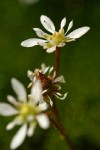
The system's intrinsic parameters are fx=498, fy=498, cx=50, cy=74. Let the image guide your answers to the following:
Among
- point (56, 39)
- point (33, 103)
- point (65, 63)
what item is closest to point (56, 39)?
point (56, 39)

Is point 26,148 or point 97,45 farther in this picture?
point 97,45

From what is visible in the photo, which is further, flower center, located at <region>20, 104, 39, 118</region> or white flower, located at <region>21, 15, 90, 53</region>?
white flower, located at <region>21, 15, 90, 53</region>

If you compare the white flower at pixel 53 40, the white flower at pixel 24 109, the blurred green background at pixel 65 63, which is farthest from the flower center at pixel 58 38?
the blurred green background at pixel 65 63

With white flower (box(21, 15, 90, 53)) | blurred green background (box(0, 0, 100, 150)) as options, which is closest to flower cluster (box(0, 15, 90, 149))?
white flower (box(21, 15, 90, 53))

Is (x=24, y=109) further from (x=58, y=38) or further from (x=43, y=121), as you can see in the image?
(x=58, y=38)

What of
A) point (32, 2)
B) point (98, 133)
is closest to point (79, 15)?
point (32, 2)

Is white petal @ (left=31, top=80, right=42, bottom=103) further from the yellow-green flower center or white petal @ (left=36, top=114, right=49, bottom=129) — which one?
the yellow-green flower center

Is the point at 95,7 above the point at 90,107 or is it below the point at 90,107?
above

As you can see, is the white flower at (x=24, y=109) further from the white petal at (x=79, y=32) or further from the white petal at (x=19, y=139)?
the white petal at (x=79, y=32)

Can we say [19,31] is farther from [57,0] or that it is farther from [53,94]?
[53,94]
